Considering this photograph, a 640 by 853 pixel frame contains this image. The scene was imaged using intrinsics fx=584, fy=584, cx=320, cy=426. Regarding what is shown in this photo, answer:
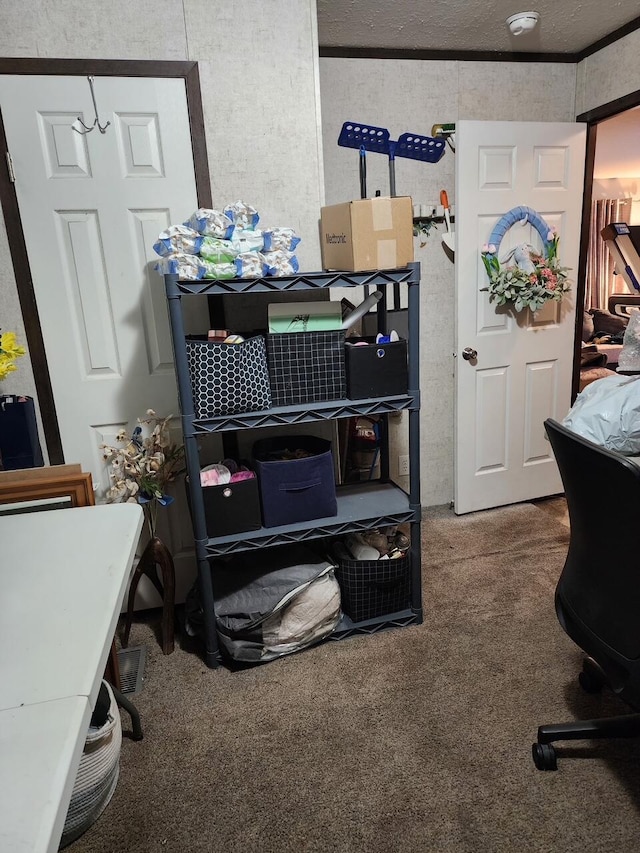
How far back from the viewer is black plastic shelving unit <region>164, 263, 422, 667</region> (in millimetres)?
1874

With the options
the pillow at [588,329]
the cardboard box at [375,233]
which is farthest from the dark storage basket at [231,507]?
the pillow at [588,329]

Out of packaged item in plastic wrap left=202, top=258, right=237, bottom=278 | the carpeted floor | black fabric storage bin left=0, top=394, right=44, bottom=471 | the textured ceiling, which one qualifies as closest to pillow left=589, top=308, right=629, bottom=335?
the textured ceiling

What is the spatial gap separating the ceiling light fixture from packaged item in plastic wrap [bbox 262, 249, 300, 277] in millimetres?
1535

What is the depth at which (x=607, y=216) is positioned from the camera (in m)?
6.86

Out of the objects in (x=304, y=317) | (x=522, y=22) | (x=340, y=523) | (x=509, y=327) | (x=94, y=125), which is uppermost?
(x=522, y=22)

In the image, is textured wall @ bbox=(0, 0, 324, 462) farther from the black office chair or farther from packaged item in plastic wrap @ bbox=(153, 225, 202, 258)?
the black office chair

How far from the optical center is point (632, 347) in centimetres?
198

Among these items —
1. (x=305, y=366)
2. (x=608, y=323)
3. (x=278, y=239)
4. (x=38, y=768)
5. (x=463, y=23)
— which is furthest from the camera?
(x=608, y=323)

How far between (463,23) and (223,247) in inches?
66.0

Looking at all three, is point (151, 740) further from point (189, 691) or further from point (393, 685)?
point (393, 685)

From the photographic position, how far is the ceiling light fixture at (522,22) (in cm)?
245

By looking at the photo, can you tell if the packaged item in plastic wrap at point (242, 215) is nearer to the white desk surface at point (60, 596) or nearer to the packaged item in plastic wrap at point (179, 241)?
the packaged item in plastic wrap at point (179, 241)

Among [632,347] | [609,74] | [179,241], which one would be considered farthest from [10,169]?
[609,74]

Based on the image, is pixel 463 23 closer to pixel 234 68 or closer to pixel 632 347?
pixel 234 68
